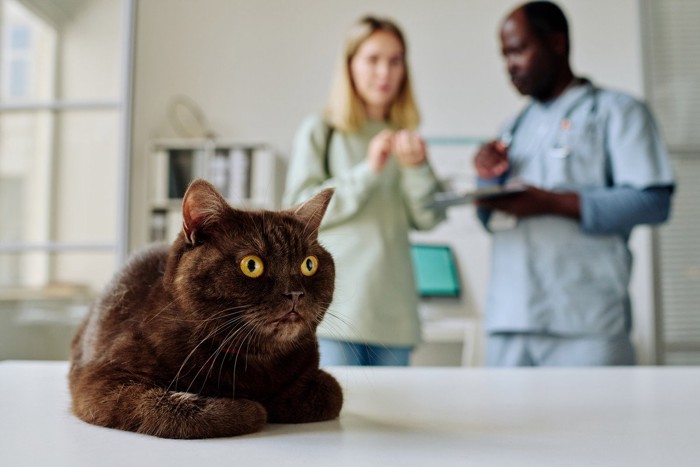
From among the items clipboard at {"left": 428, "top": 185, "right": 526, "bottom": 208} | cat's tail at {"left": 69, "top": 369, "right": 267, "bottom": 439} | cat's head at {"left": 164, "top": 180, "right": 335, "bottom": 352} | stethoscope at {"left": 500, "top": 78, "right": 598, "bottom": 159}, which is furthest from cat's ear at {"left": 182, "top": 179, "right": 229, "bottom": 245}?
stethoscope at {"left": 500, "top": 78, "right": 598, "bottom": 159}

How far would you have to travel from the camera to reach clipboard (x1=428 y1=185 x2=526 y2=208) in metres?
1.33

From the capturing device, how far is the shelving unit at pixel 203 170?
12.1 ft

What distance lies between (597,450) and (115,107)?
9.00ft

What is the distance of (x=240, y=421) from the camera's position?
1.90 feet

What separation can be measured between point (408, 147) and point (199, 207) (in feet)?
2.92

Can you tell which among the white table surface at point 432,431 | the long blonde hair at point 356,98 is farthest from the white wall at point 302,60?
the white table surface at point 432,431

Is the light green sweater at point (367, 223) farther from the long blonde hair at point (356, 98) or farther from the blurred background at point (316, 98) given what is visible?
the blurred background at point (316, 98)

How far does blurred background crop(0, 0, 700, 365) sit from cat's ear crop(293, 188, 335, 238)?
2353mm

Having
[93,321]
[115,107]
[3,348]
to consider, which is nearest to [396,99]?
[93,321]

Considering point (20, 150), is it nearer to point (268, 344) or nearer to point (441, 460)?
point (268, 344)

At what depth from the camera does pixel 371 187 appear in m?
1.43

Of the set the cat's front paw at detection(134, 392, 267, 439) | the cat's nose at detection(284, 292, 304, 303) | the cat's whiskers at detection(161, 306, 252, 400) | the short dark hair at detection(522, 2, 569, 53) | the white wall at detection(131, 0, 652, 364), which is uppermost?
the white wall at detection(131, 0, 652, 364)

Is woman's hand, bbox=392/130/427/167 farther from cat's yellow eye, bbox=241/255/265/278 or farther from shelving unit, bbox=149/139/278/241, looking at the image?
shelving unit, bbox=149/139/278/241

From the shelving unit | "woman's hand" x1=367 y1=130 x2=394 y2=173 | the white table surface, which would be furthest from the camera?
the shelving unit
